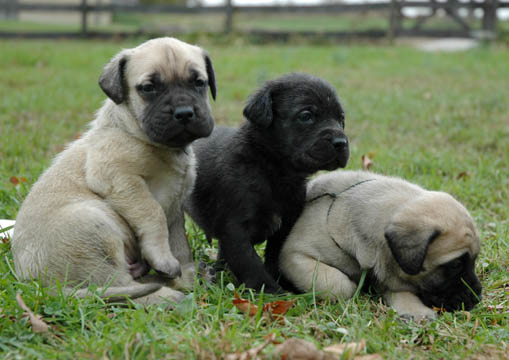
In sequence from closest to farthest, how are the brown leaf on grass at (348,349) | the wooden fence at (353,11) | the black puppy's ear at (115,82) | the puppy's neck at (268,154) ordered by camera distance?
the brown leaf on grass at (348,349) → the black puppy's ear at (115,82) → the puppy's neck at (268,154) → the wooden fence at (353,11)

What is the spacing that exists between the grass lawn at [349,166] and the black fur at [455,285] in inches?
4.2

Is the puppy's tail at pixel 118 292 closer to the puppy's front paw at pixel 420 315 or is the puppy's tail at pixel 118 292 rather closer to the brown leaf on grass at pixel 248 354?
the brown leaf on grass at pixel 248 354

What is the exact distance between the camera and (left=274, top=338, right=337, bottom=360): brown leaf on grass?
9.55 ft

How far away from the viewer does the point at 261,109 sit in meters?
4.39

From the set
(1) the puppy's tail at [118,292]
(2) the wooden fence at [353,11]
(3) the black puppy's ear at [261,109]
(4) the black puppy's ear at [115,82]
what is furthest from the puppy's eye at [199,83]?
(2) the wooden fence at [353,11]

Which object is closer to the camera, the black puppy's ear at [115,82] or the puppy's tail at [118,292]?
the puppy's tail at [118,292]

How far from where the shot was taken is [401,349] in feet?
10.8

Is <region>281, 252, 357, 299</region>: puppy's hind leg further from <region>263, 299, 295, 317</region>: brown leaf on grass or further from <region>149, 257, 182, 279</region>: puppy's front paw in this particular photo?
<region>149, 257, 182, 279</region>: puppy's front paw

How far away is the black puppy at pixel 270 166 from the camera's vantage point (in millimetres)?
4156

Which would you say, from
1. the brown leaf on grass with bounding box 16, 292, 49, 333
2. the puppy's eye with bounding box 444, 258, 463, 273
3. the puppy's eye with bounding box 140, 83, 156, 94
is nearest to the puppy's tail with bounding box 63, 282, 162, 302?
the brown leaf on grass with bounding box 16, 292, 49, 333

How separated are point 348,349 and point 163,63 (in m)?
2.32

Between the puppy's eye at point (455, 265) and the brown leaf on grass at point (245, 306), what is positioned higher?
the puppy's eye at point (455, 265)

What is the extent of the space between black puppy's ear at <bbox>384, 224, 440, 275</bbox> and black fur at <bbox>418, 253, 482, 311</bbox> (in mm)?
204

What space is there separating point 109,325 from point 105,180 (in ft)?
3.66
